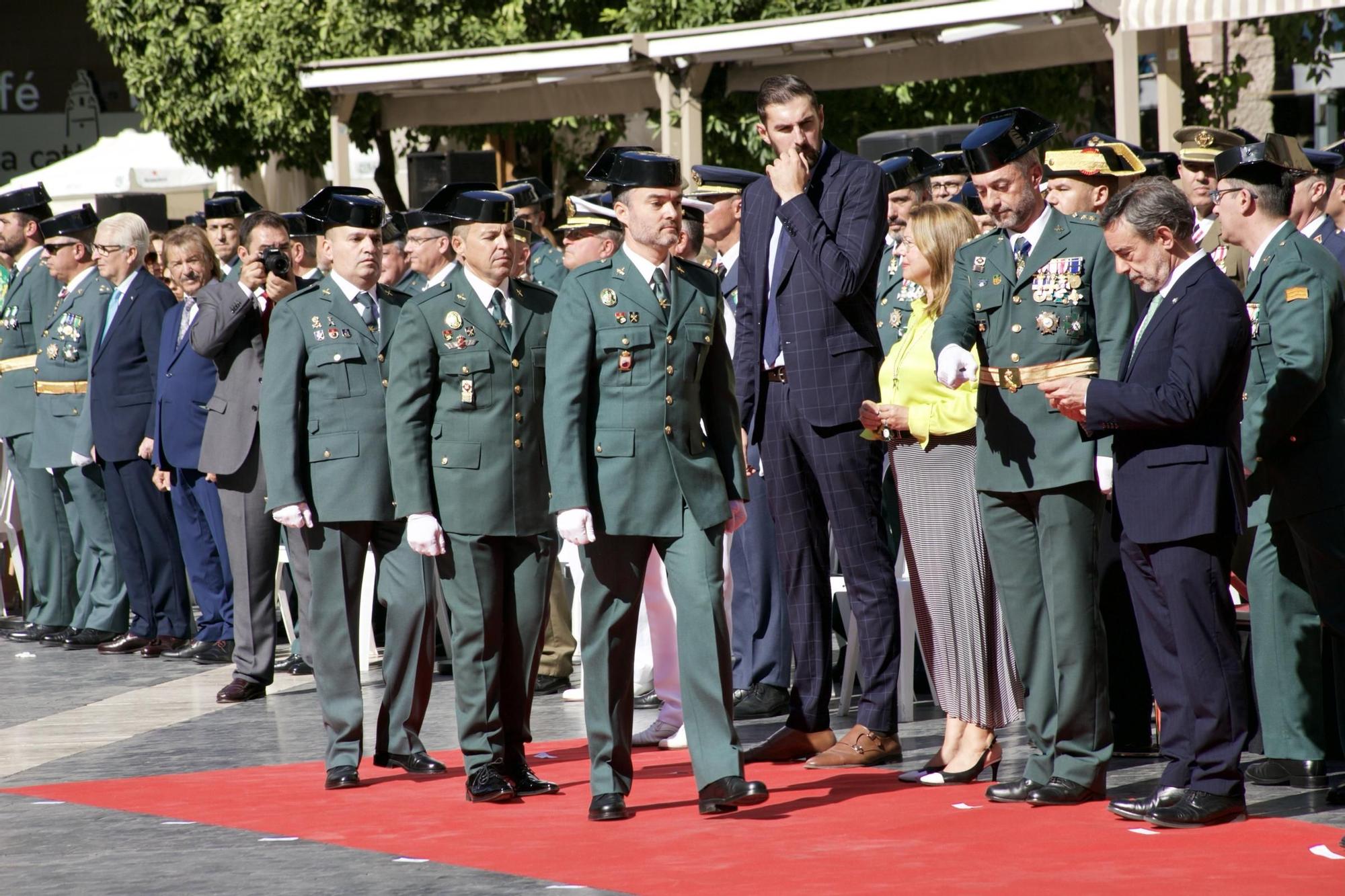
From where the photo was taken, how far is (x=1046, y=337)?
613cm

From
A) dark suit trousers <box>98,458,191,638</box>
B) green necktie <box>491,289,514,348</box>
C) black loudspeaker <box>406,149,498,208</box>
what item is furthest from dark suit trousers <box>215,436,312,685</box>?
black loudspeaker <box>406,149,498,208</box>

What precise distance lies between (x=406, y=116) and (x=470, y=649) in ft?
41.4

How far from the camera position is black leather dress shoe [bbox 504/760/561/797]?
6637 mm

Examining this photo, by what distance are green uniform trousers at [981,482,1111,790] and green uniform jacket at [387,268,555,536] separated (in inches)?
63.3

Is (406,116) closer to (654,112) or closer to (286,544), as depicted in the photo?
(654,112)

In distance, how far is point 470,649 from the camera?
21.4 feet

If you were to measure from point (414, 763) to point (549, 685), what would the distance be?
76.4 inches

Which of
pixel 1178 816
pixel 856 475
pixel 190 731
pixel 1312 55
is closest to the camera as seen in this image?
pixel 1178 816

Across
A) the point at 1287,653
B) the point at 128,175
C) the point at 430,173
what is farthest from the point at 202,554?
the point at 128,175

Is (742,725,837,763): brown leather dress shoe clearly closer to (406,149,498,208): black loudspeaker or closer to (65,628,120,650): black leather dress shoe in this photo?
(65,628,120,650): black leather dress shoe

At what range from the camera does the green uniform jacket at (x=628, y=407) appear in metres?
6.06

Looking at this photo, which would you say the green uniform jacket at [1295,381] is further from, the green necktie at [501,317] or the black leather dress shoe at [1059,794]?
the green necktie at [501,317]

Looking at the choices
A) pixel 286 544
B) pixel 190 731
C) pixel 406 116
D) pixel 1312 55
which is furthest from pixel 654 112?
pixel 190 731

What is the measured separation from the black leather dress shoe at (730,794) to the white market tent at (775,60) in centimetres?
732
